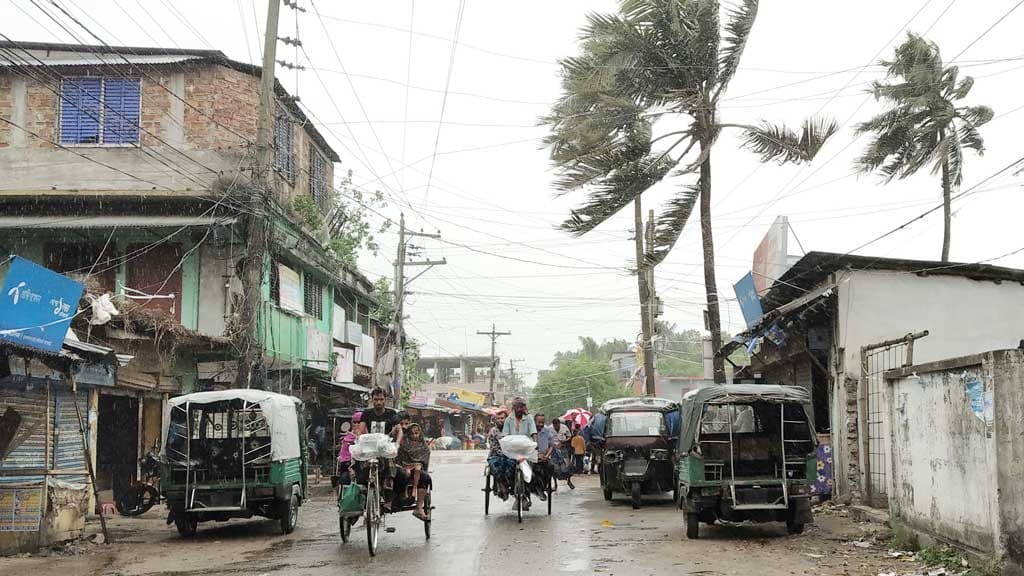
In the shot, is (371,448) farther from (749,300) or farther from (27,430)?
(749,300)

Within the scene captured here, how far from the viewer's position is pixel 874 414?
1521cm

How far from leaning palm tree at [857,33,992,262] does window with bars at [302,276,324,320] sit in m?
16.4

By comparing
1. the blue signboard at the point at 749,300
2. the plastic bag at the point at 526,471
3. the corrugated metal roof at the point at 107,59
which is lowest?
the plastic bag at the point at 526,471

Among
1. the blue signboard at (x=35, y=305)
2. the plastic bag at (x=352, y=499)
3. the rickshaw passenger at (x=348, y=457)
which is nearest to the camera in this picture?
the blue signboard at (x=35, y=305)

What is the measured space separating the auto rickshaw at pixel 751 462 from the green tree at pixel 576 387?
69921 mm

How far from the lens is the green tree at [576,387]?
3393 inches

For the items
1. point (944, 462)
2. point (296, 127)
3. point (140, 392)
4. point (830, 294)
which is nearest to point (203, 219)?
point (140, 392)

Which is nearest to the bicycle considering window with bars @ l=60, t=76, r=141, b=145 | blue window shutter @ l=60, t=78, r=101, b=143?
window with bars @ l=60, t=76, r=141, b=145

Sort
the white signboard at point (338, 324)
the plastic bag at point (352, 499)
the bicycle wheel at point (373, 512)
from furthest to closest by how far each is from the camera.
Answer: the white signboard at point (338, 324) < the plastic bag at point (352, 499) < the bicycle wheel at point (373, 512)

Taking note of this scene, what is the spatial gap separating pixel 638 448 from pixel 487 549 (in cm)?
693

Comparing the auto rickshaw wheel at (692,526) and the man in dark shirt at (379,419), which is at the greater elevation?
the man in dark shirt at (379,419)

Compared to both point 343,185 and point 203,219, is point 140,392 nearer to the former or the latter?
point 203,219

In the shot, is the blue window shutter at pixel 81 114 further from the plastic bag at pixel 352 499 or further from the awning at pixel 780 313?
the awning at pixel 780 313

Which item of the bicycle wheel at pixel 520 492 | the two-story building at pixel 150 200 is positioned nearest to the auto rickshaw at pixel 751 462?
the bicycle wheel at pixel 520 492
